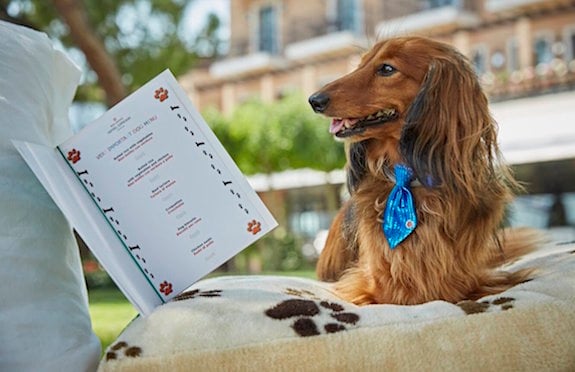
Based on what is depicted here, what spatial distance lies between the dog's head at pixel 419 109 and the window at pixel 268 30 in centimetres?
1538

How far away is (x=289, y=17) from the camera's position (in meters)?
16.5

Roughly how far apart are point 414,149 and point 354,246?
409 mm

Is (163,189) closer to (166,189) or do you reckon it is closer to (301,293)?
(166,189)

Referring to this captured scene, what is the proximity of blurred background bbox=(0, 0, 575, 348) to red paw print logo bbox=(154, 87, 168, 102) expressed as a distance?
4013mm

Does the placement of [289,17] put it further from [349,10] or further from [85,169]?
[85,169]

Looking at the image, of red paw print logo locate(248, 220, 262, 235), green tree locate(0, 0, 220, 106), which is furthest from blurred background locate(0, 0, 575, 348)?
red paw print logo locate(248, 220, 262, 235)

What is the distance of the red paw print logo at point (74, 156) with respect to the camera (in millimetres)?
1453

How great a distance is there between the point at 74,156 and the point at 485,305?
83 cm

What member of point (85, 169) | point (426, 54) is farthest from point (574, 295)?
point (85, 169)

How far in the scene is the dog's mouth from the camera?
1.67 metres

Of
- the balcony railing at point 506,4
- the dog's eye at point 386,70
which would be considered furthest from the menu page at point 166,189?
the balcony railing at point 506,4

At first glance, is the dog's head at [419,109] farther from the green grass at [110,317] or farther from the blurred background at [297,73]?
the blurred background at [297,73]

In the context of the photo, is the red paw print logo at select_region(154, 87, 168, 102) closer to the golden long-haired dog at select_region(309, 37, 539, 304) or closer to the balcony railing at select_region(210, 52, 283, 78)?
the golden long-haired dog at select_region(309, 37, 539, 304)

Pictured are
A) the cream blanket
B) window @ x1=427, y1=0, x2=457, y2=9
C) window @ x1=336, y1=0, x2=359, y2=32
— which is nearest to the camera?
the cream blanket
